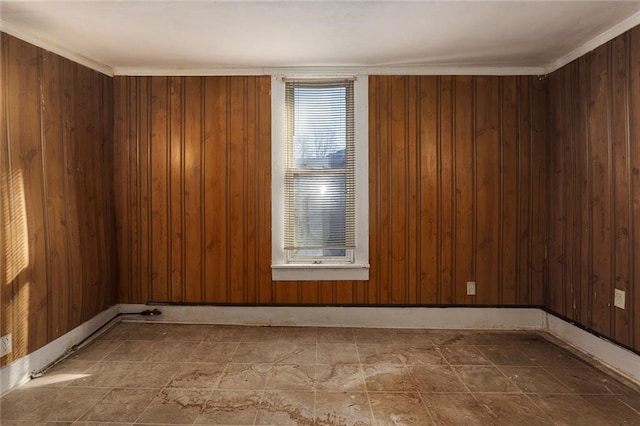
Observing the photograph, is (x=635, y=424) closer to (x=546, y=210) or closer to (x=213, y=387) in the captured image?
(x=546, y=210)

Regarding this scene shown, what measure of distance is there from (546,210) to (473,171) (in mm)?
759

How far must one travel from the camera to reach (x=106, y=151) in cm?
321

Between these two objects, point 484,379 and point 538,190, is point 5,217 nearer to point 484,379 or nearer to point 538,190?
point 484,379

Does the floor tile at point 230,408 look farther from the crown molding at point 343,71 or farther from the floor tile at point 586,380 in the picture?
the crown molding at point 343,71

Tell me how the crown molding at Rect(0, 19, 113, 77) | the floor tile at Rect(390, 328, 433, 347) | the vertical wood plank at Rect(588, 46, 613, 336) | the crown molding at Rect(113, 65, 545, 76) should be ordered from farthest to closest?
the crown molding at Rect(113, 65, 545, 76)
the floor tile at Rect(390, 328, 433, 347)
the vertical wood plank at Rect(588, 46, 613, 336)
the crown molding at Rect(0, 19, 113, 77)

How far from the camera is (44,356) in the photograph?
2465mm

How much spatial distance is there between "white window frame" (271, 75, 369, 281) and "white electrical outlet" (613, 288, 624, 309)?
1.83 metres

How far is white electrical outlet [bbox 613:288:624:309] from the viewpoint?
238 centimetres

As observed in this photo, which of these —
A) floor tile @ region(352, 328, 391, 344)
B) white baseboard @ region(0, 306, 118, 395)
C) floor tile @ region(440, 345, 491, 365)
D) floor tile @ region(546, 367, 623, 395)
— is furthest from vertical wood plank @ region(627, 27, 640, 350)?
white baseboard @ region(0, 306, 118, 395)

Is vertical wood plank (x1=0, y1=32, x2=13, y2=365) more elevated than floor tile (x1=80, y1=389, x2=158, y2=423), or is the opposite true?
vertical wood plank (x1=0, y1=32, x2=13, y2=365)

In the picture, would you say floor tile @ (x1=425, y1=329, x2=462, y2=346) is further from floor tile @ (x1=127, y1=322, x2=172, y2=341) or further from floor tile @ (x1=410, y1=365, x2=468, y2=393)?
floor tile @ (x1=127, y1=322, x2=172, y2=341)

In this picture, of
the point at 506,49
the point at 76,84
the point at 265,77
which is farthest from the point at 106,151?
the point at 506,49

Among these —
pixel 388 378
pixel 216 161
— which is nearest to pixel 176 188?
pixel 216 161

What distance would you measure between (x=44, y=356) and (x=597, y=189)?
4.22 m
